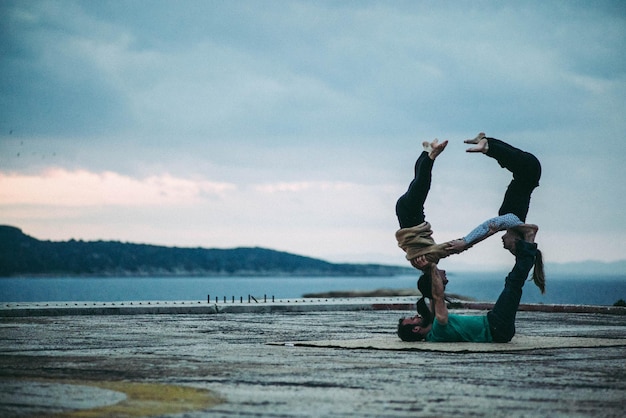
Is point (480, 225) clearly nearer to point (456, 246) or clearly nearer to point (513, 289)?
point (456, 246)

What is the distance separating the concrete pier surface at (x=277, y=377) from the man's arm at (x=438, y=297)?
96 cm

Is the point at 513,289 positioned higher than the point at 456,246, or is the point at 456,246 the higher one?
the point at 456,246

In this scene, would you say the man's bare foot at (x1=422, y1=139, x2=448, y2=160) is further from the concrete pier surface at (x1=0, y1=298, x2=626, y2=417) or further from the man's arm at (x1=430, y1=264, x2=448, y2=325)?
the concrete pier surface at (x1=0, y1=298, x2=626, y2=417)

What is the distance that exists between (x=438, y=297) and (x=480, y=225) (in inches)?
38.5

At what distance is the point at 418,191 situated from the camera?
10820mm

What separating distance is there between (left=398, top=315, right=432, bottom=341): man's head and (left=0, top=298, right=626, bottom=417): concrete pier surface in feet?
2.85

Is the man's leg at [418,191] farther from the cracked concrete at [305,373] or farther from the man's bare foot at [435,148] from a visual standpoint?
the cracked concrete at [305,373]

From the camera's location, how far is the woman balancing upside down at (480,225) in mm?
10648

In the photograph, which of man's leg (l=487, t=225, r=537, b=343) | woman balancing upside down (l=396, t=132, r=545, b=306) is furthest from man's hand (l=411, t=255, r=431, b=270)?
man's leg (l=487, t=225, r=537, b=343)

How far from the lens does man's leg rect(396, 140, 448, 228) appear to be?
10.8 metres

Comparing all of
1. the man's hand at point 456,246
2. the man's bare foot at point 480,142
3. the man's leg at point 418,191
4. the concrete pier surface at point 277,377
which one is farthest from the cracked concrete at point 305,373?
the man's bare foot at point 480,142

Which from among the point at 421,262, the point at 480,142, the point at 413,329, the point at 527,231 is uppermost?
the point at 480,142

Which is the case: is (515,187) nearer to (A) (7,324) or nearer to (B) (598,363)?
(B) (598,363)

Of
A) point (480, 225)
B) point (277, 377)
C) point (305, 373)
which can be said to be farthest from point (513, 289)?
point (277, 377)
